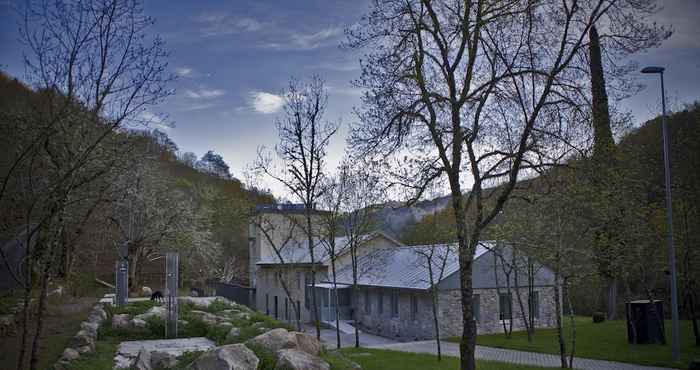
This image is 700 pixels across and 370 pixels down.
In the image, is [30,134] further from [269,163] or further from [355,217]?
[355,217]

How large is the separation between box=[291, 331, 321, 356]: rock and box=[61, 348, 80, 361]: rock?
4.13 meters

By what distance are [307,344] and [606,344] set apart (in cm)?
1381

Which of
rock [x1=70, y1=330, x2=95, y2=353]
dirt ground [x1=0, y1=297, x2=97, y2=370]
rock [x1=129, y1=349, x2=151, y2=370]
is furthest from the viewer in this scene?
rock [x1=70, y1=330, x2=95, y2=353]

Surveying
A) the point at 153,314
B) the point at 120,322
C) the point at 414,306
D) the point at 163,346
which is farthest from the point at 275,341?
the point at 414,306

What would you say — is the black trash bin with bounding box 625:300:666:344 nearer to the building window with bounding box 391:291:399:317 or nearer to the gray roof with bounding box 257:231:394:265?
the building window with bounding box 391:291:399:317

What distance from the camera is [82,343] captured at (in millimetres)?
11742

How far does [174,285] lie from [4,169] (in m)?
5.80

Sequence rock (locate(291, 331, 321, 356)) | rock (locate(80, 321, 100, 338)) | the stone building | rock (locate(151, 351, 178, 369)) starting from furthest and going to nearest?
the stone building < rock (locate(80, 321, 100, 338)) < rock (locate(291, 331, 321, 356)) < rock (locate(151, 351, 178, 369))

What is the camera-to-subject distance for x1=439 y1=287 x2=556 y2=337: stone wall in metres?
25.5

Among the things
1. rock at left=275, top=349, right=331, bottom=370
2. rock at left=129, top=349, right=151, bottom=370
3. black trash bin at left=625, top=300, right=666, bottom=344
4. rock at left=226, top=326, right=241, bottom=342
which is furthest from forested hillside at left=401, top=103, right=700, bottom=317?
rock at left=129, top=349, right=151, bottom=370

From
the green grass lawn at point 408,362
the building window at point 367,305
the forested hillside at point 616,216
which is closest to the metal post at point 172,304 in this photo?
the green grass lawn at point 408,362

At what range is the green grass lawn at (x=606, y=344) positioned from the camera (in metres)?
16.9

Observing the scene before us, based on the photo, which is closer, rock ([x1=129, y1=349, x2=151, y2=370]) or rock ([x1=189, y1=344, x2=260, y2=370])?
rock ([x1=189, y1=344, x2=260, y2=370])

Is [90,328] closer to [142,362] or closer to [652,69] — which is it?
[142,362]
